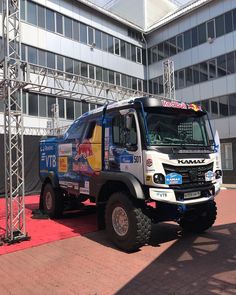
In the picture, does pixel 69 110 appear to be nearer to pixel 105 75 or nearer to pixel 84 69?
pixel 84 69

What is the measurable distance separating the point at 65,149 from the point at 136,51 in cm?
2458

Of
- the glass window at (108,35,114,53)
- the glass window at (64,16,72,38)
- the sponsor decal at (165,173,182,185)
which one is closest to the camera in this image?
the sponsor decal at (165,173,182,185)

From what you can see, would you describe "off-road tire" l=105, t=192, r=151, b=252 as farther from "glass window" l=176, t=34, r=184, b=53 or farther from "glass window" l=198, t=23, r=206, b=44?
"glass window" l=176, t=34, r=184, b=53

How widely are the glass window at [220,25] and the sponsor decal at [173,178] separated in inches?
914

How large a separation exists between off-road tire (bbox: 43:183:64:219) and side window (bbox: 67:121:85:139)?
204 centimetres

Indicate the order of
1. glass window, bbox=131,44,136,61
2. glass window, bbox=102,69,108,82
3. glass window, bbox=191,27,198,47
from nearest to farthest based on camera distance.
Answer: glass window, bbox=102,69,108,82, glass window, bbox=191,27,198,47, glass window, bbox=131,44,136,61

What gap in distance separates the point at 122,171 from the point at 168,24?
2694 centimetres

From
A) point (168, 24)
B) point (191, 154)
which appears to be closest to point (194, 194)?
point (191, 154)

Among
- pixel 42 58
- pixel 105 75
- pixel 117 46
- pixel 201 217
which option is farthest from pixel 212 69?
pixel 201 217

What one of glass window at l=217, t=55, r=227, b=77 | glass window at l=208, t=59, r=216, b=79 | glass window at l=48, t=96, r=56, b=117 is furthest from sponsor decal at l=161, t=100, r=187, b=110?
glass window at l=208, t=59, r=216, b=79

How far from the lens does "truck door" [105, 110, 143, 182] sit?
7539 millimetres

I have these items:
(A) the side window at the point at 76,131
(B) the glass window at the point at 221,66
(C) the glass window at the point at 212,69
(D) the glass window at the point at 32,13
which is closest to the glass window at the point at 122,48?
(C) the glass window at the point at 212,69

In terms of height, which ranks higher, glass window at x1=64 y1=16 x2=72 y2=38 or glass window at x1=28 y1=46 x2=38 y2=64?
glass window at x1=64 y1=16 x2=72 y2=38

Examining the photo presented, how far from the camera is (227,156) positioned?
89.1 feet
